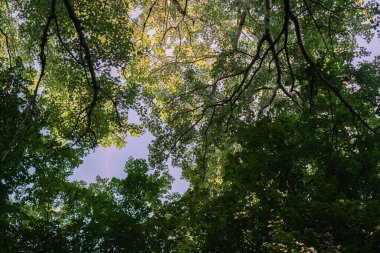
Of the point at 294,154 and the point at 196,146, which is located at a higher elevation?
the point at 196,146

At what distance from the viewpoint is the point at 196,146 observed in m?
17.5

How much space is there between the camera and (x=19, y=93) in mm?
10461

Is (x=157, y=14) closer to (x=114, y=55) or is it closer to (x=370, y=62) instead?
(x=114, y=55)

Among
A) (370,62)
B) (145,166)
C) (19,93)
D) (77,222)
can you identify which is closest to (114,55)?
(19,93)

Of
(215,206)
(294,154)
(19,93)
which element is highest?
(19,93)

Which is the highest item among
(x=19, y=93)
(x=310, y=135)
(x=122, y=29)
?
(x=122, y=29)

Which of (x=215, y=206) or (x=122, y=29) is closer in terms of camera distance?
(x=215, y=206)

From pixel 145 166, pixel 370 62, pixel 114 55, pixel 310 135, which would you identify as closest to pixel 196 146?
pixel 114 55

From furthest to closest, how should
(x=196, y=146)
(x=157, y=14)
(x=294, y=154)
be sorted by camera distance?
1. (x=157, y=14)
2. (x=196, y=146)
3. (x=294, y=154)

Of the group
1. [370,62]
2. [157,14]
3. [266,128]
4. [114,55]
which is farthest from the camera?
[157,14]

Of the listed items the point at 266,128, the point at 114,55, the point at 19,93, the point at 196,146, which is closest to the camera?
the point at 266,128

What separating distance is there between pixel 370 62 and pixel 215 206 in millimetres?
8342

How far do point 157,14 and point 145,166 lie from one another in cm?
1351

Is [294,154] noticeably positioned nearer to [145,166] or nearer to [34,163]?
[145,166]
